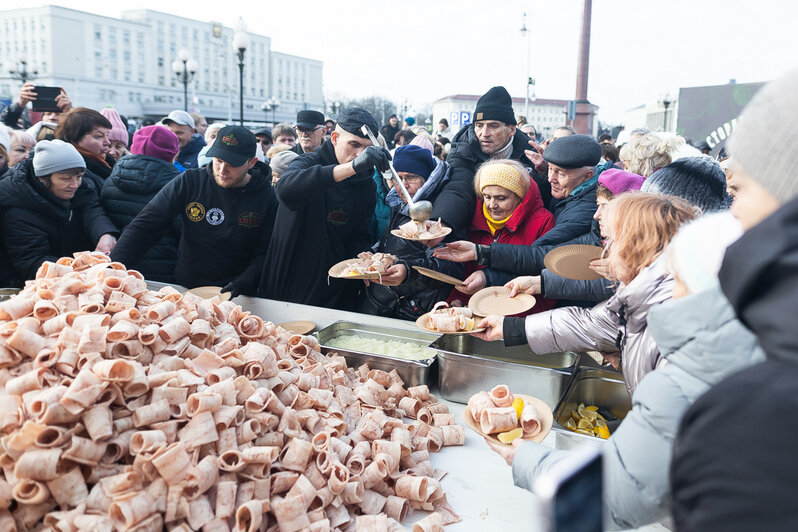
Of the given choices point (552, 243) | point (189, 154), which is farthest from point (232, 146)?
point (189, 154)

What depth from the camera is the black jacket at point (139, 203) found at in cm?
312

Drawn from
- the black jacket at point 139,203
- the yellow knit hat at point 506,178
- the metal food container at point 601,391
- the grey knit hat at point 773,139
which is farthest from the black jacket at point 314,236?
the grey knit hat at point 773,139

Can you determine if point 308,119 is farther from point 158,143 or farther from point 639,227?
point 639,227

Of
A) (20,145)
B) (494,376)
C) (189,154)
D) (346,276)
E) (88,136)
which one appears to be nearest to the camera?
(494,376)

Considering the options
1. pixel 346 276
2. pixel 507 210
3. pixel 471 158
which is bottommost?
pixel 346 276

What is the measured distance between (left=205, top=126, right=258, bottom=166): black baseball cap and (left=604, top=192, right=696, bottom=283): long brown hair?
191cm

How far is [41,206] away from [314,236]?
1349 millimetres

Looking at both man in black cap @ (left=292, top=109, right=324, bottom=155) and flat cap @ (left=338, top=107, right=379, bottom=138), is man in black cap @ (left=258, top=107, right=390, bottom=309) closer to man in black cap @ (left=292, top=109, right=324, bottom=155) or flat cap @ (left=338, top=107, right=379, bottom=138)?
flat cap @ (left=338, top=107, right=379, bottom=138)

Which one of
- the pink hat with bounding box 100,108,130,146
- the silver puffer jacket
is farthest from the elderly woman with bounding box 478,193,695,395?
the pink hat with bounding box 100,108,130,146

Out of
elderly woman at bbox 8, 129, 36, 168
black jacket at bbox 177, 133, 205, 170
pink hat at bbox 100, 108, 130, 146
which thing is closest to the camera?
elderly woman at bbox 8, 129, 36, 168

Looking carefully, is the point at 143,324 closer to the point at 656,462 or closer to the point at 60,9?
the point at 656,462

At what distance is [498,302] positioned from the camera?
7.40 feet

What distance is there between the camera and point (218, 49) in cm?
6981

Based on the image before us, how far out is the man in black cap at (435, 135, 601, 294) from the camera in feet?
8.00
